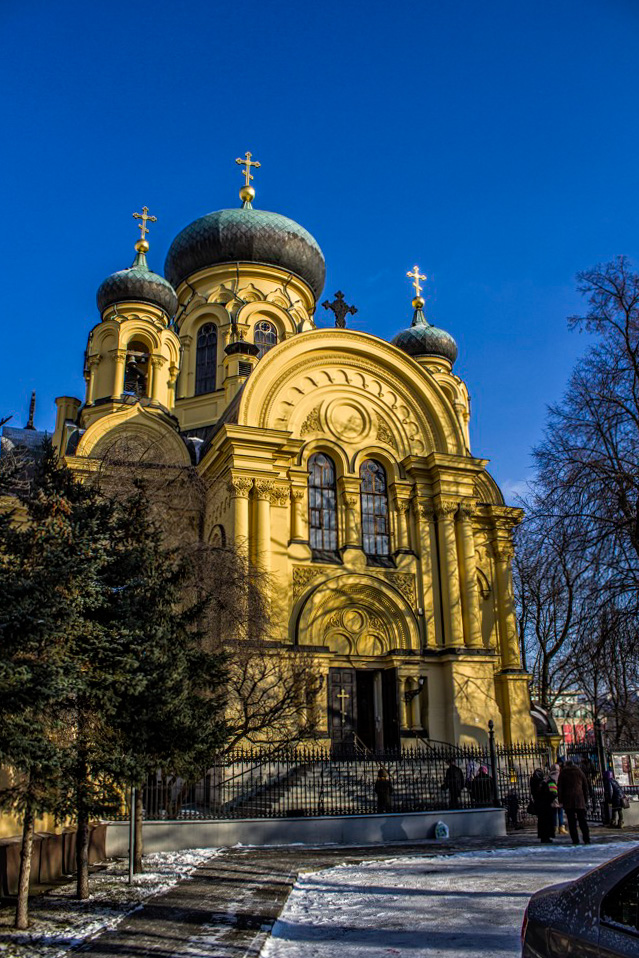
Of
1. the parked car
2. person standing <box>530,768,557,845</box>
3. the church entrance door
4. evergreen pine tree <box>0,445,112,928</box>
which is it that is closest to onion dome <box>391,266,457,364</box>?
the church entrance door

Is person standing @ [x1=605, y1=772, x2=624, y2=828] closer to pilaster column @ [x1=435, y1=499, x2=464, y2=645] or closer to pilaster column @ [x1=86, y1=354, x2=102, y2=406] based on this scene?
pilaster column @ [x1=435, y1=499, x2=464, y2=645]

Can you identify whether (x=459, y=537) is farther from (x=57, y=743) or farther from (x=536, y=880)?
(x=57, y=743)

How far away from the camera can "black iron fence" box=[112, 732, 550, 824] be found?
1616 cm

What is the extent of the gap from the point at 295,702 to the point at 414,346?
2416 centimetres

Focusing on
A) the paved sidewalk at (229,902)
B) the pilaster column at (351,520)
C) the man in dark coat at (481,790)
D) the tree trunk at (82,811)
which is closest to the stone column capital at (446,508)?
the pilaster column at (351,520)

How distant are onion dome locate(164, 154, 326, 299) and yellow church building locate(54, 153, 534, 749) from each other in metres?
3.95

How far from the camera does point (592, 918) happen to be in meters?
3.97

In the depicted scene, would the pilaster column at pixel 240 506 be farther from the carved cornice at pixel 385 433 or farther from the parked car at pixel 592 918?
the parked car at pixel 592 918

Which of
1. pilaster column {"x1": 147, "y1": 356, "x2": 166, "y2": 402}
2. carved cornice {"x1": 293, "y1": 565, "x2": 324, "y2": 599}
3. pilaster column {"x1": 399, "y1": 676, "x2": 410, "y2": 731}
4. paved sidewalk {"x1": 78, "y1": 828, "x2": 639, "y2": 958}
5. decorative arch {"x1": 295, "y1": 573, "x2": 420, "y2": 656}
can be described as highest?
pilaster column {"x1": 147, "y1": 356, "x2": 166, "y2": 402}

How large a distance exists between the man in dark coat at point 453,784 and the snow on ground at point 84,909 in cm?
629

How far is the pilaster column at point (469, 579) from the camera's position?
23.9 metres

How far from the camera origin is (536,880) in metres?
9.82

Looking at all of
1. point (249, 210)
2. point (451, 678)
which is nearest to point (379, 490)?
point (451, 678)

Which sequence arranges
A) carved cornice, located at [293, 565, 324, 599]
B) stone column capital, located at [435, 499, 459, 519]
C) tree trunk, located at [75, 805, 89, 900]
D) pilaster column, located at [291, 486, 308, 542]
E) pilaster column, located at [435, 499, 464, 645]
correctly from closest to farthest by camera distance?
tree trunk, located at [75, 805, 89, 900] < carved cornice, located at [293, 565, 324, 599] < pilaster column, located at [291, 486, 308, 542] < pilaster column, located at [435, 499, 464, 645] < stone column capital, located at [435, 499, 459, 519]
